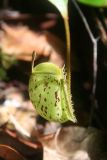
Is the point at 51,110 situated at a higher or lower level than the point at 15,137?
higher

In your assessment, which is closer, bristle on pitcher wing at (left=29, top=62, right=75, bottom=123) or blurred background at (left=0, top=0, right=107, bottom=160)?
bristle on pitcher wing at (left=29, top=62, right=75, bottom=123)

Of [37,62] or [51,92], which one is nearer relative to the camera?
[51,92]

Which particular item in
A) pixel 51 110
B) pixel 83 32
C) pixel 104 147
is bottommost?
pixel 104 147

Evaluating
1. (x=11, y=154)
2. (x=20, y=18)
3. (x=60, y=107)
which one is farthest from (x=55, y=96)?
(x=20, y=18)

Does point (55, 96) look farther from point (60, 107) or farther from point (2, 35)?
point (2, 35)

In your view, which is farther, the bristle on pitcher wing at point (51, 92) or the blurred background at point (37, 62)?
the blurred background at point (37, 62)

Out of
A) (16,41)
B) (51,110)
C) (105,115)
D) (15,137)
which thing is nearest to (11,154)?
(15,137)

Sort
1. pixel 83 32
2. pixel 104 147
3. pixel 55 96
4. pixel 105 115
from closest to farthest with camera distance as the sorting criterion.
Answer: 1. pixel 55 96
2. pixel 104 147
3. pixel 105 115
4. pixel 83 32

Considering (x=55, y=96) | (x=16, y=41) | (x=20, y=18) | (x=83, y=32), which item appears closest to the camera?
(x=55, y=96)

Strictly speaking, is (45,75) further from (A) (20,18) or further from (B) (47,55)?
(A) (20,18)

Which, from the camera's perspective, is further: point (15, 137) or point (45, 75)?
point (15, 137)
